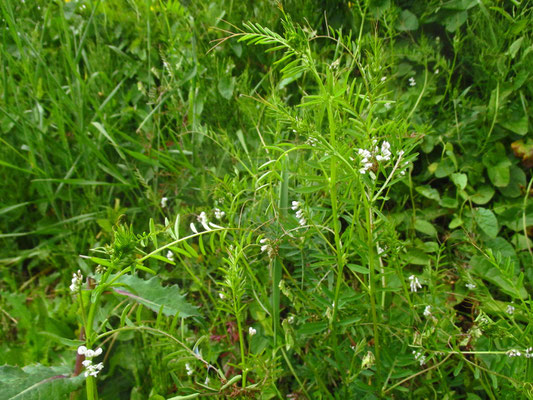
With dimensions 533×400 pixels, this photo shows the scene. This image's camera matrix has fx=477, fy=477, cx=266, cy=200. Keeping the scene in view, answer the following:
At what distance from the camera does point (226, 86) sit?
177cm

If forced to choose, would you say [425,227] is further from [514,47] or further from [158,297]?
[158,297]

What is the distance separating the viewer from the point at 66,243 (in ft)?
6.30

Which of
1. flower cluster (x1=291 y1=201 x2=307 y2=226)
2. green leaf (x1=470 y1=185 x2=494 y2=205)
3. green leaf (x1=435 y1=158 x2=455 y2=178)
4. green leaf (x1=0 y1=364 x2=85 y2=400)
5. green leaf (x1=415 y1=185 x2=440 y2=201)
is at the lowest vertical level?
green leaf (x1=470 y1=185 x2=494 y2=205)

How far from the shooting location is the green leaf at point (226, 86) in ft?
5.70

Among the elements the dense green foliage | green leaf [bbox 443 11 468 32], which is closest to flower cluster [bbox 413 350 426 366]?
the dense green foliage

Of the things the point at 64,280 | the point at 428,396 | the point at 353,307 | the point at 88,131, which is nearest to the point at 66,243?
the point at 64,280

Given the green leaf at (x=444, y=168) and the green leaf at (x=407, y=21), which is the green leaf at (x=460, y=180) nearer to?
the green leaf at (x=444, y=168)

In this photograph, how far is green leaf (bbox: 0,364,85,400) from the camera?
3.48ft

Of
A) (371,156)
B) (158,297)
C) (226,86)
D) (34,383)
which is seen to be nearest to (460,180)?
(371,156)

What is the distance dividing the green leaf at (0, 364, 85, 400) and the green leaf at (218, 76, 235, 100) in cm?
105

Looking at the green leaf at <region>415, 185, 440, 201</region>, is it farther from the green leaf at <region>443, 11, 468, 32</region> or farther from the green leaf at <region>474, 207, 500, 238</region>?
the green leaf at <region>443, 11, 468, 32</region>

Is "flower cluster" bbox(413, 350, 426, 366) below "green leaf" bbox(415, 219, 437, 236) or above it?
above

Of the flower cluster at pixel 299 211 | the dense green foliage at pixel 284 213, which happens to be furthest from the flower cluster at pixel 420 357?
Answer: the flower cluster at pixel 299 211

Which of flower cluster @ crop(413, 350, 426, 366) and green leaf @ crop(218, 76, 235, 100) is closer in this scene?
flower cluster @ crop(413, 350, 426, 366)
